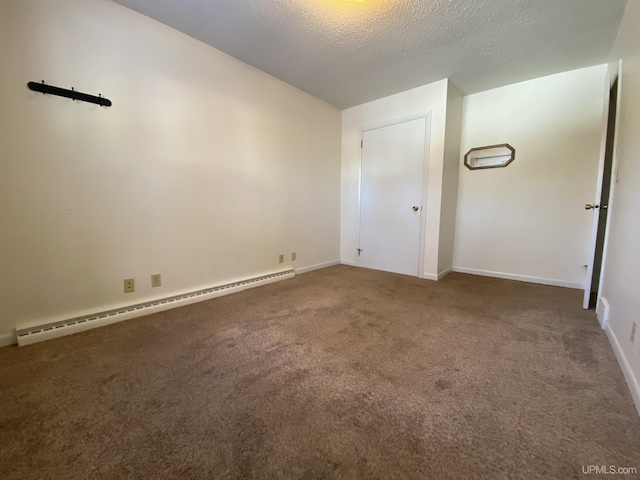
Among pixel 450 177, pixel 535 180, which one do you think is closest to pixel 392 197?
→ pixel 450 177

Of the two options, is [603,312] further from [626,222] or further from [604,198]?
[604,198]

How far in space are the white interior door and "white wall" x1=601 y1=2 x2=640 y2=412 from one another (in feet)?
5.27

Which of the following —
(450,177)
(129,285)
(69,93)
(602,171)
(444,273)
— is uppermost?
(69,93)

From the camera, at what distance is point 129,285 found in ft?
6.72

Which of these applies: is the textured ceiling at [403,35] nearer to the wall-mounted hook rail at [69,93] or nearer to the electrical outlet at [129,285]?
the wall-mounted hook rail at [69,93]

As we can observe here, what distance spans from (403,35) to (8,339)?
11.9 ft

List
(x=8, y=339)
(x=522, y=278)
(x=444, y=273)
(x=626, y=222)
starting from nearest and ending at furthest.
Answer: (x=626, y=222), (x=8, y=339), (x=522, y=278), (x=444, y=273)

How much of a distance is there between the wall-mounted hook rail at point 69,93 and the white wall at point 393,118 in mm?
2854

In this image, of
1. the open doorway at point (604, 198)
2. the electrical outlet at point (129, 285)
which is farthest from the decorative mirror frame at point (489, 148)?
the electrical outlet at point (129, 285)

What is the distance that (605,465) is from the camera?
2.81ft

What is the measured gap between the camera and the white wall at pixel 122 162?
162 centimetres

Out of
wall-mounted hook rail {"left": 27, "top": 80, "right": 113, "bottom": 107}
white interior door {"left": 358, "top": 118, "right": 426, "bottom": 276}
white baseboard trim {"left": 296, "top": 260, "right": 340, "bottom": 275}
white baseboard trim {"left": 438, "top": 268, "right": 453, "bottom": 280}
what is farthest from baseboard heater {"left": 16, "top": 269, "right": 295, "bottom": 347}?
white baseboard trim {"left": 438, "top": 268, "right": 453, "bottom": 280}

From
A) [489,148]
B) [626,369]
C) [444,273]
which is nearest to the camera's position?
[626,369]

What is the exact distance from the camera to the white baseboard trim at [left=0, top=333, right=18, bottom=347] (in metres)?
1.60
